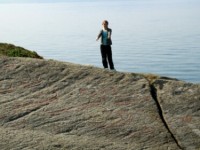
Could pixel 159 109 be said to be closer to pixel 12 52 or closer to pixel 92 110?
pixel 92 110

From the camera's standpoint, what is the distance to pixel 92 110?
45.2 ft

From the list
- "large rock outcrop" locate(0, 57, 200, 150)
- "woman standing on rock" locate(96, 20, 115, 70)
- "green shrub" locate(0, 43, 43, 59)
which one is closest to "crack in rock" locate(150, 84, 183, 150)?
"large rock outcrop" locate(0, 57, 200, 150)

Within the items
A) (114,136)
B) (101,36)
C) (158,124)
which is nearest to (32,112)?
(114,136)

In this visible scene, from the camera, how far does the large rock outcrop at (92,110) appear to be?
41.7 ft

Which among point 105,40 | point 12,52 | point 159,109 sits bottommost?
point 159,109

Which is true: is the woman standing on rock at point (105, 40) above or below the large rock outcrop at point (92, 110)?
above

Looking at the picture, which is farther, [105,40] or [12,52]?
[105,40]

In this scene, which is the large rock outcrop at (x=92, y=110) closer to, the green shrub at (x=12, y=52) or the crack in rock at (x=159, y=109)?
the crack in rock at (x=159, y=109)

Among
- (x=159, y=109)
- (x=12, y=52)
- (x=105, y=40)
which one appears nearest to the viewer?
(x=159, y=109)

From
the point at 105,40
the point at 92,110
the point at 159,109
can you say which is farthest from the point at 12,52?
the point at 159,109

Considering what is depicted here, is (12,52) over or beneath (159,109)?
over

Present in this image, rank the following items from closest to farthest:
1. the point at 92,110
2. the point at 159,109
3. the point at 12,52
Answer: the point at 92,110 → the point at 159,109 → the point at 12,52

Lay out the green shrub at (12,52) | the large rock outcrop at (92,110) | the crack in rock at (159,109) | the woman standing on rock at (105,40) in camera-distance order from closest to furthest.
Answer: the large rock outcrop at (92,110) → the crack in rock at (159,109) → the green shrub at (12,52) → the woman standing on rock at (105,40)

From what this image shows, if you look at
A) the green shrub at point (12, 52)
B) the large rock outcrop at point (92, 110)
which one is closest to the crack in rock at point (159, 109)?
the large rock outcrop at point (92, 110)
